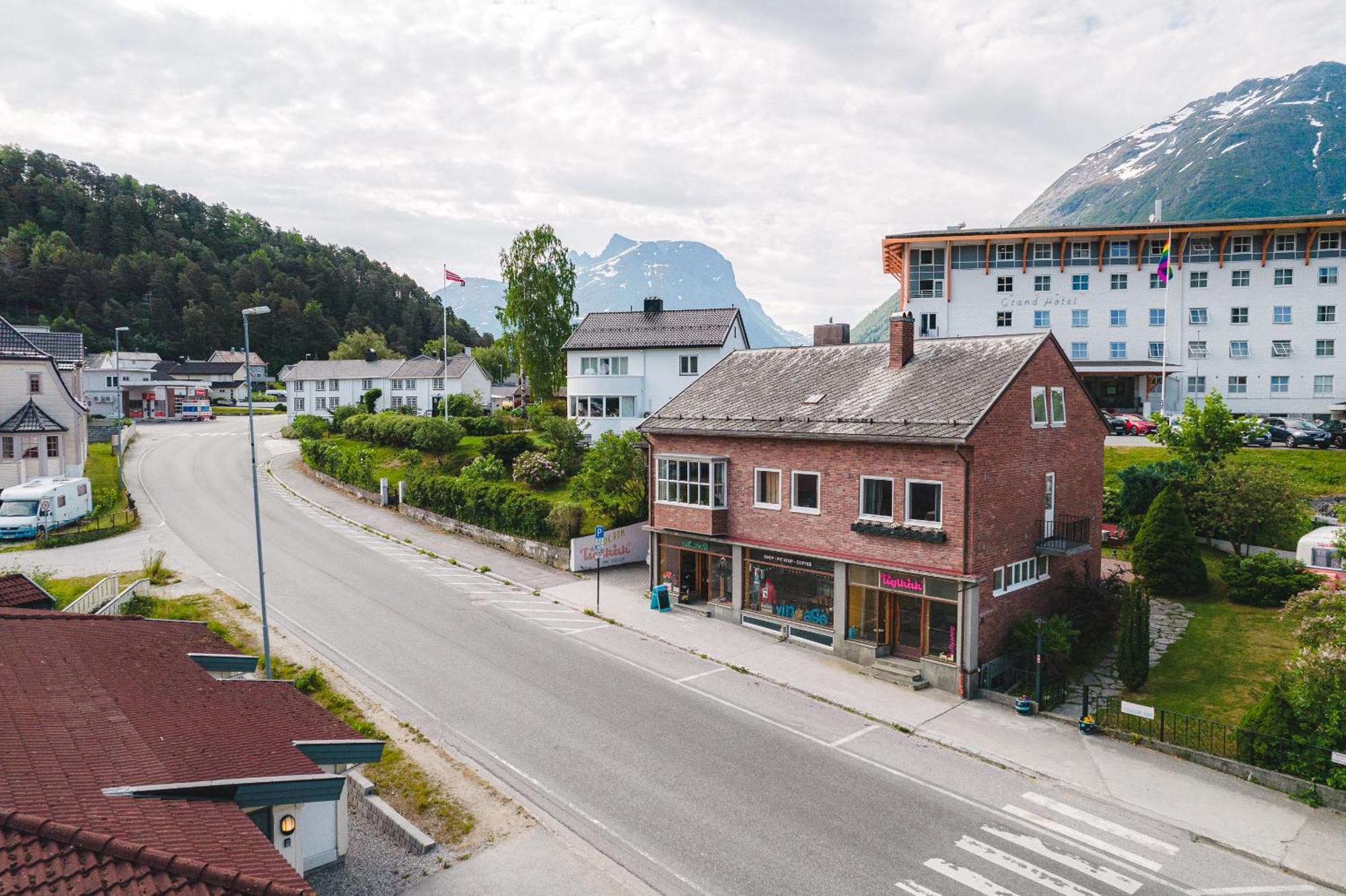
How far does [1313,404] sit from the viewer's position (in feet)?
176

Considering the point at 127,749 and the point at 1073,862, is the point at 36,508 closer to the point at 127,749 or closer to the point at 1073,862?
the point at 127,749

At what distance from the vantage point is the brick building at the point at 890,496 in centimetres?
2091

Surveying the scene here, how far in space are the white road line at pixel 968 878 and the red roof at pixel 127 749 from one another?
31.9 feet

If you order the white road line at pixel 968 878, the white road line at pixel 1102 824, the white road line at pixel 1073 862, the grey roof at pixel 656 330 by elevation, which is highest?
the grey roof at pixel 656 330

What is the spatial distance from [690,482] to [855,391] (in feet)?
21.1

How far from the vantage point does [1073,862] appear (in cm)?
1312

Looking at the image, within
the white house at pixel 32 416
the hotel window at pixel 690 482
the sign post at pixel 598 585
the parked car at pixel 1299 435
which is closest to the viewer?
the hotel window at pixel 690 482

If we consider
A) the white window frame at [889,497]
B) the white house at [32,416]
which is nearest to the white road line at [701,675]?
the white window frame at [889,497]

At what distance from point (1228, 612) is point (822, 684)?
49.5 feet

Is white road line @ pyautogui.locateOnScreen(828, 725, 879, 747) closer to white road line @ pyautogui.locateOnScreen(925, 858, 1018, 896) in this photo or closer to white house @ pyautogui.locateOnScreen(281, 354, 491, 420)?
white road line @ pyautogui.locateOnScreen(925, 858, 1018, 896)

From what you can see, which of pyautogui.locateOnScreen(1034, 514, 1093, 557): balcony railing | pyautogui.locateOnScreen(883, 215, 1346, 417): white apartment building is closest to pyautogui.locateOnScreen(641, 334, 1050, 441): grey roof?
pyautogui.locateOnScreen(1034, 514, 1093, 557): balcony railing

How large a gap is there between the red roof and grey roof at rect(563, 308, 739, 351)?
128 feet

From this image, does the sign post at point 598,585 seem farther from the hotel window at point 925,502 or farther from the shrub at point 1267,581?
the shrub at point 1267,581

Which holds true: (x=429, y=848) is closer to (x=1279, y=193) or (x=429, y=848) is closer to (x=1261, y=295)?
(x=1261, y=295)
